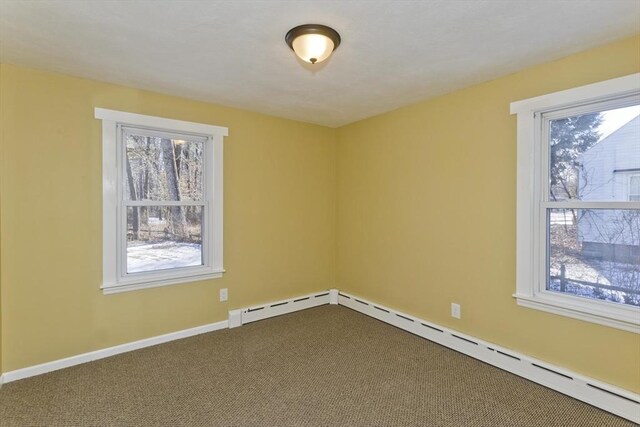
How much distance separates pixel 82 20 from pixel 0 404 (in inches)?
96.9

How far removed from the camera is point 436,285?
3.13 meters

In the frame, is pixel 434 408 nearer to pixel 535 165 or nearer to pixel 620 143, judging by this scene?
pixel 535 165

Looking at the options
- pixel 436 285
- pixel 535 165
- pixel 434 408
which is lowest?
pixel 434 408

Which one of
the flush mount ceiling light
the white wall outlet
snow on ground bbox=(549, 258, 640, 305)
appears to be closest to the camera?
the flush mount ceiling light

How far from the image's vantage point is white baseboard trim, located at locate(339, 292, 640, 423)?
80.5 inches

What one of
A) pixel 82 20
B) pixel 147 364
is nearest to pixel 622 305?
pixel 147 364

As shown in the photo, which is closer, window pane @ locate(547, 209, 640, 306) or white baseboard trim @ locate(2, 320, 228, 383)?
window pane @ locate(547, 209, 640, 306)

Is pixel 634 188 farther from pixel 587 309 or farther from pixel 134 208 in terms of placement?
pixel 134 208

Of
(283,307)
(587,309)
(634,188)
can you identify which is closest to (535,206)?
(634,188)

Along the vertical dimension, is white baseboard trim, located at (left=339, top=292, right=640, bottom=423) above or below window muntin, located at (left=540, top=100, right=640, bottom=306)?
below

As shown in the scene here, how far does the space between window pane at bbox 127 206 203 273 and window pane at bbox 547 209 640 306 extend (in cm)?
312

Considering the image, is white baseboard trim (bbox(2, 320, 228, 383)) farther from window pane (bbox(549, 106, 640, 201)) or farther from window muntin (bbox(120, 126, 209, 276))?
window pane (bbox(549, 106, 640, 201))

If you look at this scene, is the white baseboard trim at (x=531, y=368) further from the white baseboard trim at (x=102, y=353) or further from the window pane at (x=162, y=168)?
the window pane at (x=162, y=168)

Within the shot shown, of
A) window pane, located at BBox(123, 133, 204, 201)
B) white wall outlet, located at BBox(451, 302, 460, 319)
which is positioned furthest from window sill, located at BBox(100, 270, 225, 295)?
white wall outlet, located at BBox(451, 302, 460, 319)
